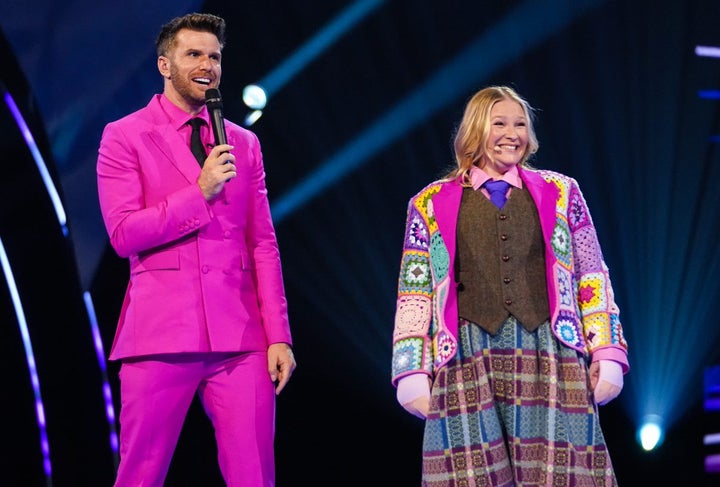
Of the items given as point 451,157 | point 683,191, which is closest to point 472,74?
point 451,157

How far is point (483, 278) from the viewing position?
2.35 m

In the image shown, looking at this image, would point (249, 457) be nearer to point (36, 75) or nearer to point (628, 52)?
point (36, 75)

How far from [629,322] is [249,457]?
207 centimetres

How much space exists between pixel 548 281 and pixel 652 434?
1.76m

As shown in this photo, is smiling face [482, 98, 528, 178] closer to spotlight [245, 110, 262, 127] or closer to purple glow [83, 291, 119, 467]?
spotlight [245, 110, 262, 127]

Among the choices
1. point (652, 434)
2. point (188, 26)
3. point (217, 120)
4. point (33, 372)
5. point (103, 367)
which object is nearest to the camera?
point (217, 120)

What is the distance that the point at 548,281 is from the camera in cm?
234

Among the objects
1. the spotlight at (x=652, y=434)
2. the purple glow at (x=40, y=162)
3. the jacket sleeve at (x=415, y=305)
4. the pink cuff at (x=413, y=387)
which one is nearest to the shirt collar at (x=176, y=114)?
the jacket sleeve at (x=415, y=305)

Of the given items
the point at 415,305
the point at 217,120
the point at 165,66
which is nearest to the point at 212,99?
the point at 217,120

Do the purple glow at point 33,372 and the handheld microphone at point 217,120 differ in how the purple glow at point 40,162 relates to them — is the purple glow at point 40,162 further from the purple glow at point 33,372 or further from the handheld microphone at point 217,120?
the handheld microphone at point 217,120

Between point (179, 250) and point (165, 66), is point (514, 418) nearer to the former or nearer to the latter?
point (179, 250)

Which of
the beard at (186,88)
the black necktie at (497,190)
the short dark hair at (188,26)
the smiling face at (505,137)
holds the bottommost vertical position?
the black necktie at (497,190)

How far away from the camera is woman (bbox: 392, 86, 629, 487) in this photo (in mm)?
2238

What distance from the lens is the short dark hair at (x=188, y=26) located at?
2.46 metres
